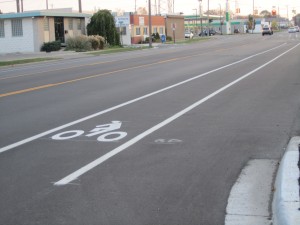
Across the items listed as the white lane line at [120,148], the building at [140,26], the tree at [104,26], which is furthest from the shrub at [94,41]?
the white lane line at [120,148]

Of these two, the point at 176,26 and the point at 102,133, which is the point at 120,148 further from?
the point at 176,26

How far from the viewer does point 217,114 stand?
36.4ft

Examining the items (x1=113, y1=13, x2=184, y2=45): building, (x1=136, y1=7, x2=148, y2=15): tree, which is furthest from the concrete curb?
(x1=136, y1=7, x2=148, y2=15): tree

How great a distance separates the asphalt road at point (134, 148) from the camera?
5513 millimetres

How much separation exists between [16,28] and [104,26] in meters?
10.7

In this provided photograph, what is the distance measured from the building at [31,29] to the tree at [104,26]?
3440mm

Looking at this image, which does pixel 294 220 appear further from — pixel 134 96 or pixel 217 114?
pixel 134 96

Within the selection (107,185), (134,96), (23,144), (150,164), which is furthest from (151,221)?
(134,96)

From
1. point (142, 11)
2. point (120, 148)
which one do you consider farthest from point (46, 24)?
point (142, 11)

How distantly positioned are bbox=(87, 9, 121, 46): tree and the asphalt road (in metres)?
43.7

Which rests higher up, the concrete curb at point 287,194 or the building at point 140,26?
the building at point 140,26

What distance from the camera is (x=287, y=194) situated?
17.4ft

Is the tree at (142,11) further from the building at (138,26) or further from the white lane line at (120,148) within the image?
the white lane line at (120,148)

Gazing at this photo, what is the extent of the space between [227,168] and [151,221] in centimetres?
219
